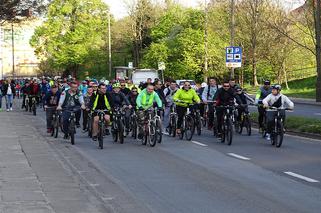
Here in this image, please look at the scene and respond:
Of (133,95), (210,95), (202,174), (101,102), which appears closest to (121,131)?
(101,102)

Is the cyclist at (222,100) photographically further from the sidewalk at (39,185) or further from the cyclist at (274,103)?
the sidewalk at (39,185)

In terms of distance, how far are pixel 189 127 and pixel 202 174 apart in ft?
22.8

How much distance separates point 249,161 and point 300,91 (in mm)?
40220

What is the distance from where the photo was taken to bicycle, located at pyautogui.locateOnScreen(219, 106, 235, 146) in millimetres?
16266

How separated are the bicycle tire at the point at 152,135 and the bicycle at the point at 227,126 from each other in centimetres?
194

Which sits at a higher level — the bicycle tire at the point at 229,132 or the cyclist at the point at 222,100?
the cyclist at the point at 222,100

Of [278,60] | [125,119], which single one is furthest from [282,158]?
[278,60]

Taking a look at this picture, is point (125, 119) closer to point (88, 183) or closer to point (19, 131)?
point (19, 131)

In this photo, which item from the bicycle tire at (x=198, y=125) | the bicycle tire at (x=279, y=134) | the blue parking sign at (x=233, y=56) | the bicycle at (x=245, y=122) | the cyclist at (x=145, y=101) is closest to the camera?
the bicycle tire at (x=279, y=134)

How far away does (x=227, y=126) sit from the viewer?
16391 millimetres

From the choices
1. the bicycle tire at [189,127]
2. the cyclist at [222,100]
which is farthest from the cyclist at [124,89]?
the cyclist at [222,100]

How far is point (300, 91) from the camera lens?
51688mm

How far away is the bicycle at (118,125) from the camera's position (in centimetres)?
1693

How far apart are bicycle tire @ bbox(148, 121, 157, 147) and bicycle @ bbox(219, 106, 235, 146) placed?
1938 millimetres
